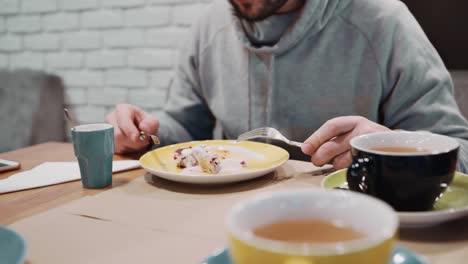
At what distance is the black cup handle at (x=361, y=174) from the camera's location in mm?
655

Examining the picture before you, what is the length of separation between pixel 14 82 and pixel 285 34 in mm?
1791

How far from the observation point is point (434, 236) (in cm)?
62

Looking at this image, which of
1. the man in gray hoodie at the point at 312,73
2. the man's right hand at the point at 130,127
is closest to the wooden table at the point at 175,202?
the man's right hand at the point at 130,127

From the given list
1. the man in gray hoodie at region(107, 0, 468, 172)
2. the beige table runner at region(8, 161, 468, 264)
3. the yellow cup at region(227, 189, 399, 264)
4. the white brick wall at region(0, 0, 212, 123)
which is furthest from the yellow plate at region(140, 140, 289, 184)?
the white brick wall at region(0, 0, 212, 123)

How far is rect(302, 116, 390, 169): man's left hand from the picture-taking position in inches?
35.5

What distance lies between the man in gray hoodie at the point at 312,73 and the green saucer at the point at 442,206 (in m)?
0.35

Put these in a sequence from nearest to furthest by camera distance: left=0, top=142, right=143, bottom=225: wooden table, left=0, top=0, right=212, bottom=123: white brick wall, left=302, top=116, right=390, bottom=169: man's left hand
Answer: left=0, top=142, right=143, bottom=225: wooden table < left=302, top=116, right=390, bottom=169: man's left hand < left=0, top=0, right=212, bottom=123: white brick wall

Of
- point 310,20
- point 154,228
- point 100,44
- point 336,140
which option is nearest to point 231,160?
point 336,140

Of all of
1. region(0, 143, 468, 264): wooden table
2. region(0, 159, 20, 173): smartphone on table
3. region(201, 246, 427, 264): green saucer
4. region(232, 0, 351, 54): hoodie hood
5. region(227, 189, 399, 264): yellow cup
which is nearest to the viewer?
region(227, 189, 399, 264): yellow cup

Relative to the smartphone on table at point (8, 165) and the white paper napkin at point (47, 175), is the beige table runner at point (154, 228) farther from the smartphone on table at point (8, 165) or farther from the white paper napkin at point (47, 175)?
the smartphone on table at point (8, 165)

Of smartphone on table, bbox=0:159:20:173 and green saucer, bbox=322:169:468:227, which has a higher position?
green saucer, bbox=322:169:468:227

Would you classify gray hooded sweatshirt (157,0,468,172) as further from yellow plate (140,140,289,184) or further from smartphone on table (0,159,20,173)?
smartphone on table (0,159,20,173)

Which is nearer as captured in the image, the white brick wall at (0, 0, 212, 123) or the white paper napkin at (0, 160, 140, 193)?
the white paper napkin at (0, 160, 140, 193)

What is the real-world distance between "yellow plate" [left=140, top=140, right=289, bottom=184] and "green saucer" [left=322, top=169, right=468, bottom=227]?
15 cm
